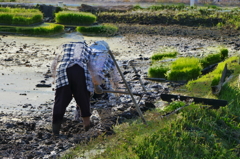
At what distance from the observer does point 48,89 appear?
838 cm

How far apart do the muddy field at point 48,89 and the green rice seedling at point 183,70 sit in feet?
1.32

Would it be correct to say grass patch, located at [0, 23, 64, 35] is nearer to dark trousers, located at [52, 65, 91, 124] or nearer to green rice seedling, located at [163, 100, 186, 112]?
green rice seedling, located at [163, 100, 186, 112]

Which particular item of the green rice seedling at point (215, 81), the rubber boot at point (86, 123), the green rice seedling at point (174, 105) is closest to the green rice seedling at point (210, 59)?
the green rice seedling at point (215, 81)

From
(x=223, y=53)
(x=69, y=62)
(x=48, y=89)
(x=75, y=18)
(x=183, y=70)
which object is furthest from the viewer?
(x=75, y=18)

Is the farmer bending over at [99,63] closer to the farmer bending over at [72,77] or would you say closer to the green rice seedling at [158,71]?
the farmer bending over at [72,77]

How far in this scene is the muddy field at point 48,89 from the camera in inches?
208

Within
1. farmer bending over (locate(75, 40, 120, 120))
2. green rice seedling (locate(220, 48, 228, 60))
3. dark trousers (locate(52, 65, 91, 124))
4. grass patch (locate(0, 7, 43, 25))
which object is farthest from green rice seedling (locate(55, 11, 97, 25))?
dark trousers (locate(52, 65, 91, 124))

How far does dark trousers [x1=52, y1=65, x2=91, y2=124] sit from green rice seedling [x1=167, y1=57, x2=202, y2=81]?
383cm

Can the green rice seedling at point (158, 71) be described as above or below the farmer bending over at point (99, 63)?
below

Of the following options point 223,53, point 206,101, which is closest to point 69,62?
point 206,101

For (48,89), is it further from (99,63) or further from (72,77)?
(72,77)

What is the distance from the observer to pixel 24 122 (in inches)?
245

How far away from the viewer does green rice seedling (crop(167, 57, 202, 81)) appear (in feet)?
29.4

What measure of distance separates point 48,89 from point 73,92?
3032 millimetres
